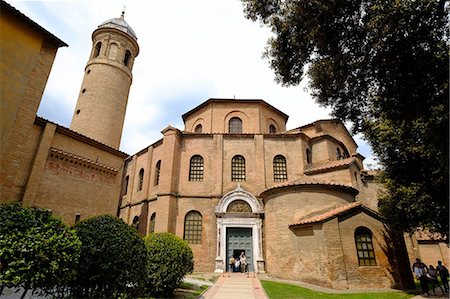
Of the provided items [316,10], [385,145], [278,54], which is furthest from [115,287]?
[385,145]

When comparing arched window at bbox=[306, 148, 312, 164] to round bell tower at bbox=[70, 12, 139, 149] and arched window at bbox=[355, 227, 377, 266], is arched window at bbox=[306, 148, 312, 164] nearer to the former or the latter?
arched window at bbox=[355, 227, 377, 266]

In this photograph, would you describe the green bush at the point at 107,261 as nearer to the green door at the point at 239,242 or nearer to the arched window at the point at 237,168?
the green door at the point at 239,242

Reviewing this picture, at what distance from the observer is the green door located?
698 inches

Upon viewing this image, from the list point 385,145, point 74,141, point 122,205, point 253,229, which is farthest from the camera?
point 122,205

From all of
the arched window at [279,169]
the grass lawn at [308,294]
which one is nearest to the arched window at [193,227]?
the arched window at [279,169]

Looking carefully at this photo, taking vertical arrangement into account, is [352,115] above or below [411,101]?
above

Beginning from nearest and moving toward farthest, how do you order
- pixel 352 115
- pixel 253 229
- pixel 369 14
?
pixel 369 14 → pixel 352 115 → pixel 253 229

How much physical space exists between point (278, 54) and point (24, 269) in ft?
30.1

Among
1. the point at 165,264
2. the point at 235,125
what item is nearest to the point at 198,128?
the point at 235,125

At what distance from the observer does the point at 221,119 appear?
2369 centimetres

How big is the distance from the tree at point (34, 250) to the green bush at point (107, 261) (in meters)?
0.96

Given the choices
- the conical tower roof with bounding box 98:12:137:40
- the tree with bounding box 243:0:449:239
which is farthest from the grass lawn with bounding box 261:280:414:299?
the conical tower roof with bounding box 98:12:137:40

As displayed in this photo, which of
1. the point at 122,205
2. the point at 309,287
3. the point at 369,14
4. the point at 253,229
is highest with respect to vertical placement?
the point at 369,14

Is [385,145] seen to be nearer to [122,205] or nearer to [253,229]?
[253,229]
